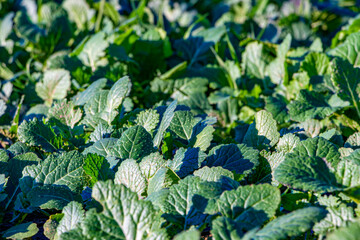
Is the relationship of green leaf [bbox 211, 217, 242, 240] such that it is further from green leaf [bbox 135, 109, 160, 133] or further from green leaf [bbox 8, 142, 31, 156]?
green leaf [bbox 8, 142, 31, 156]

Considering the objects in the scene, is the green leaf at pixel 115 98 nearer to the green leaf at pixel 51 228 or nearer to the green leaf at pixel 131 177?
the green leaf at pixel 131 177

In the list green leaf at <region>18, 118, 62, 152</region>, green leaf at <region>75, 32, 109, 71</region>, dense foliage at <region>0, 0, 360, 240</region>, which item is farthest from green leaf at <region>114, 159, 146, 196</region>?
green leaf at <region>75, 32, 109, 71</region>

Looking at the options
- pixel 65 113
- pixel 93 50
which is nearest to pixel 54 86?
pixel 93 50

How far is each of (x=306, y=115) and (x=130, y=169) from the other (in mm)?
976

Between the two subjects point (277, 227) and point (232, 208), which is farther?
point (232, 208)

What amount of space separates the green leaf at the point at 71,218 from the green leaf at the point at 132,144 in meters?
0.29

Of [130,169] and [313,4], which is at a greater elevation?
[130,169]

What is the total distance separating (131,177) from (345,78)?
116 cm

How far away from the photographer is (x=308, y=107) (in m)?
1.92

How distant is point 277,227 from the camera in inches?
42.3

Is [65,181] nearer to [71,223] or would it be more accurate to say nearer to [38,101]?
[71,223]

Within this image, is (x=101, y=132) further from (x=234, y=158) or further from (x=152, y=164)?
(x=234, y=158)

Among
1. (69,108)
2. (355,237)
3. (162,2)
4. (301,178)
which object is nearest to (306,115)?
(301,178)

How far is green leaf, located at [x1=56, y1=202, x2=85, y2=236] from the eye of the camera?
124 centimetres
